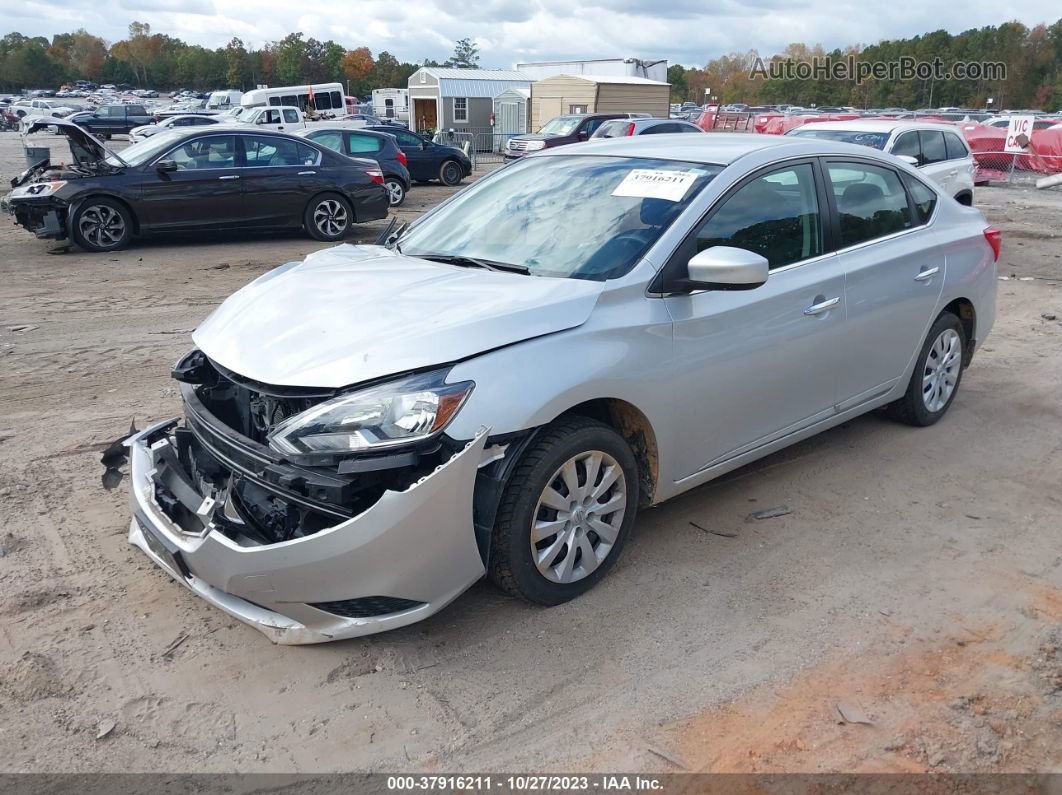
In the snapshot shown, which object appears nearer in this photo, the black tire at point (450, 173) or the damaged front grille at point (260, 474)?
the damaged front grille at point (260, 474)

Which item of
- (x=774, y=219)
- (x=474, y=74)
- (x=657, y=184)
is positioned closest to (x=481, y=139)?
(x=474, y=74)

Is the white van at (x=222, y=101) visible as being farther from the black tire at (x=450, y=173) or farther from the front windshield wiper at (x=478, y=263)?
the front windshield wiper at (x=478, y=263)

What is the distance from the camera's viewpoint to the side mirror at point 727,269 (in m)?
3.67

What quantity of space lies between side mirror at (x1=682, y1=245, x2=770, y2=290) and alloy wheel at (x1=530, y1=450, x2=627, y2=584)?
0.84 metres

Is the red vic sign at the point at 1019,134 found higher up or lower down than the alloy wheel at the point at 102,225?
higher up

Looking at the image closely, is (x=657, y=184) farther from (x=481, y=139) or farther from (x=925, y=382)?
(x=481, y=139)

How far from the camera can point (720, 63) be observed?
436 ft

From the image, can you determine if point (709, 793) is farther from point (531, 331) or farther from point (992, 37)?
point (992, 37)

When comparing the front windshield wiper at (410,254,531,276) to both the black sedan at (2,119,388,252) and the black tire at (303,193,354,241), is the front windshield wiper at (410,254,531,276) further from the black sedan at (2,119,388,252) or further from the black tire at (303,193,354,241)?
the black tire at (303,193,354,241)

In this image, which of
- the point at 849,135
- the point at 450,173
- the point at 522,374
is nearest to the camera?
the point at 522,374

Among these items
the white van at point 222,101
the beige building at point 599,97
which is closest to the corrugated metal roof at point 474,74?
the beige building at point 599,97

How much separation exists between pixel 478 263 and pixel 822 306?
5.66 feet

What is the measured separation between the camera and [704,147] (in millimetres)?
4574

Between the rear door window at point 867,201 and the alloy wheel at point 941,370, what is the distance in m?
0.82
